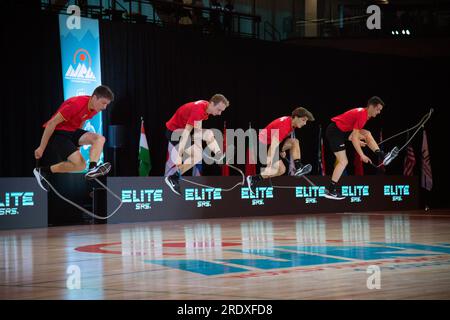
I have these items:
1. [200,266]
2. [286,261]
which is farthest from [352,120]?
[200,266]

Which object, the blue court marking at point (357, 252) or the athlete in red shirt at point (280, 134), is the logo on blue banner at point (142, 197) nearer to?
the athlete in red shirt at point (280, 134)

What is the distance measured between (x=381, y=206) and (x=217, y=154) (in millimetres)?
8230

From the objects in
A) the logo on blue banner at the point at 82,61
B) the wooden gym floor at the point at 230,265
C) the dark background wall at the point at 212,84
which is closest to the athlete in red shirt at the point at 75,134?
the wooden gym floor at the point at 230,265

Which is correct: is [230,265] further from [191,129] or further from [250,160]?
[250,160]

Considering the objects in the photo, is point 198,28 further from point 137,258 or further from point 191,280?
point 191,280

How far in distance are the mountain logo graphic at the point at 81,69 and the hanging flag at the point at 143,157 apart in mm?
1429

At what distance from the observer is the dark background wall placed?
1433 centimetres

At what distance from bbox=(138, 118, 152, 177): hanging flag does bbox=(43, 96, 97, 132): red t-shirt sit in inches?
230

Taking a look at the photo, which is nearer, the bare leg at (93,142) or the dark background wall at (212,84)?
the bare leg at (93,142)

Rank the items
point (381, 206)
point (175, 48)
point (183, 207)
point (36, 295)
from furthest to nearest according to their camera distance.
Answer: point (381, 206) → point (175, 48) → point (183, 207) → point (36, 295)

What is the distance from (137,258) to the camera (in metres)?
6.84

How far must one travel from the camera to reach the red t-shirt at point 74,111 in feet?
30.5

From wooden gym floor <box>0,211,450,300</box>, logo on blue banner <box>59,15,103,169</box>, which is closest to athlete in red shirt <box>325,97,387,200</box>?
wooden gym floor <box>0,211,450,300</box>
